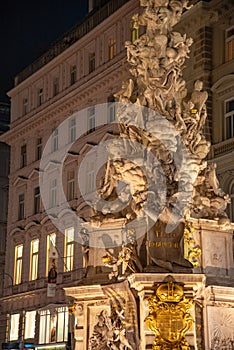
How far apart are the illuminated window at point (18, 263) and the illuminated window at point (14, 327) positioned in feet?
7.14

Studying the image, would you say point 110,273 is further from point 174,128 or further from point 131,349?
point 174,128

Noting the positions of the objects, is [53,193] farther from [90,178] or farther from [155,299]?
[155,299]

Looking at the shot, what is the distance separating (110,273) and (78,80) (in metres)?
31.0

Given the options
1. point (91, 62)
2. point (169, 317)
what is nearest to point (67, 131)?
point (91, 62)

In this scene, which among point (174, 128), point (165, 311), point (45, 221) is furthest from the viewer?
point (45, 221)

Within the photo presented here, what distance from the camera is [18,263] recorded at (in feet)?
147

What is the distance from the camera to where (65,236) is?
129 feet

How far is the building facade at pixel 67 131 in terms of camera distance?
31.4m

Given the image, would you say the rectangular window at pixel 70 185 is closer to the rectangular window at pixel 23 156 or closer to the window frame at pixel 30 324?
the window frame at pixel 30 324

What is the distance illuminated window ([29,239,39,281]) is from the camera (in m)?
42.3

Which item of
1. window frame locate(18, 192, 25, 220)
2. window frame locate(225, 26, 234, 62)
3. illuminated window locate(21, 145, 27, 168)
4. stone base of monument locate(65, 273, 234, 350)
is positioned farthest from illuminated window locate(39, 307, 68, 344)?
stone base of monument locate(65, 273, 234, 350)

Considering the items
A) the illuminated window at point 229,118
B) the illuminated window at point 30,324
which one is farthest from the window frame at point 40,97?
the illuminated window at point 229,118

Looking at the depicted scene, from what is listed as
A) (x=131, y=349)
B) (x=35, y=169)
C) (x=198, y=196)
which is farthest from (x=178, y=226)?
(x=35, y=169)

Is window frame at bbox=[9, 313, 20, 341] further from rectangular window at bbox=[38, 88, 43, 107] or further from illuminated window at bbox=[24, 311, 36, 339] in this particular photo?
rectangular window at bbox=[38, 88, 43, 107]
